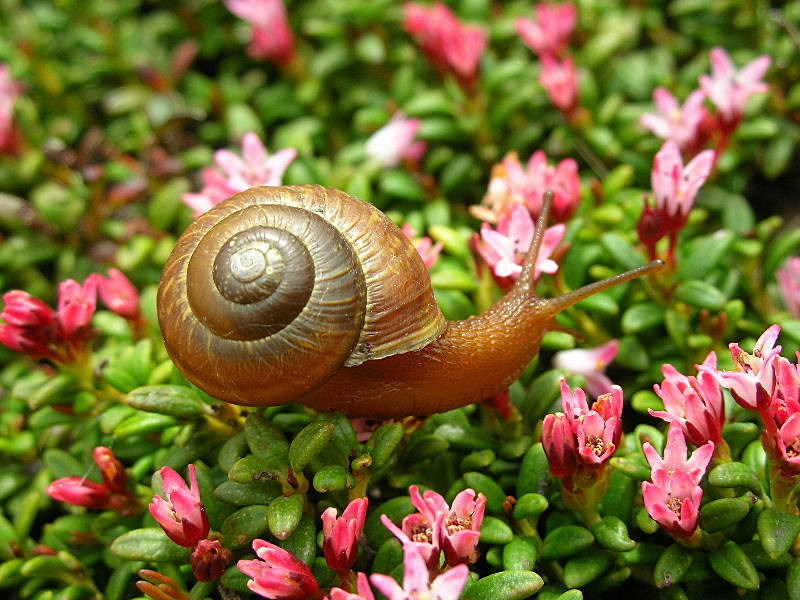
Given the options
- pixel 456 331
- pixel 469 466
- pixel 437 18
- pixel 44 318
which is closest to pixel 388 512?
pixel 469 466

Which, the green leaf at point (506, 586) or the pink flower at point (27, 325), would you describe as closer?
the green leaf at point (506, 586)

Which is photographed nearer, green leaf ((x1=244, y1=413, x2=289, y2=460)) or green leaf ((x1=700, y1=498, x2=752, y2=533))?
green leaf ((x1=700, y1=498, x2=752, y2=533))

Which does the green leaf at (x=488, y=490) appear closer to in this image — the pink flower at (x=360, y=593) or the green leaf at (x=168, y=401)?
the pink flower at (x=360, y=593)

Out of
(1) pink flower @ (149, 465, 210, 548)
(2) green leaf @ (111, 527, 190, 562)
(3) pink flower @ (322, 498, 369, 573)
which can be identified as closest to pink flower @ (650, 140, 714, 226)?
(3) pink flower @ (322, 498, 369, 573)

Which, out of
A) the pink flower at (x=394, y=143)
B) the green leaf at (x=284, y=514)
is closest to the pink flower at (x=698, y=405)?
the green leaf at (x=284, y=514)

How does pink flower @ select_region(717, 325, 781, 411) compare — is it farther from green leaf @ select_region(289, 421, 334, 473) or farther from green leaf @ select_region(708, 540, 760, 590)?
green leaf @ select_region(289, 421, 334, 473)

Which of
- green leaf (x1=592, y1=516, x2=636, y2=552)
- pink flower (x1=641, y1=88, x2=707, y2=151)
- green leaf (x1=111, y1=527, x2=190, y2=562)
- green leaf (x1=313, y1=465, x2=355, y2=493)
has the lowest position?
green leaf (x1=592, y1=516, x2=636, y2=552)

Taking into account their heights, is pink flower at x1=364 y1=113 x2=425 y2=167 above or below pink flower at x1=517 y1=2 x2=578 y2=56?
below
